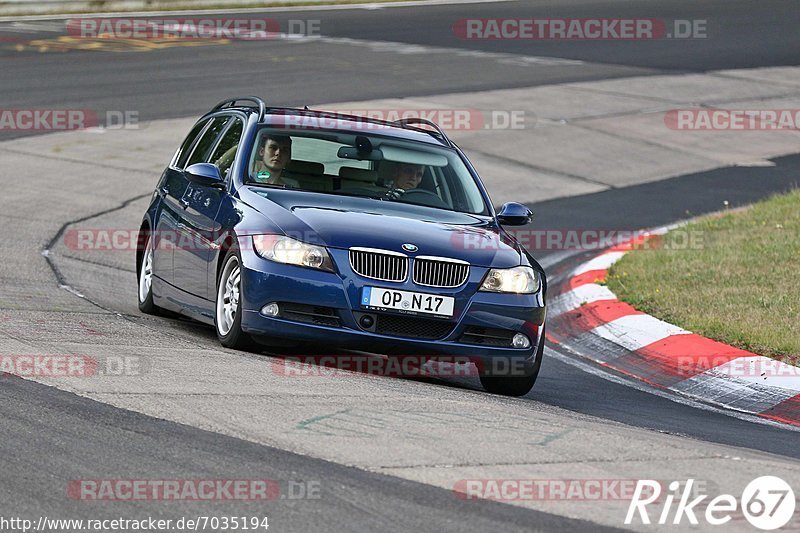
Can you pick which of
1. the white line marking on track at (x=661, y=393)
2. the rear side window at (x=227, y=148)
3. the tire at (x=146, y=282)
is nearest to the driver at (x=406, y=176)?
the rear side window at (x=227, y=148)

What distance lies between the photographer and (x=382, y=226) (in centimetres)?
836

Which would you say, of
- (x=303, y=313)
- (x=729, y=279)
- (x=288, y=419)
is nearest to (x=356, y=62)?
(x=729, y=279)

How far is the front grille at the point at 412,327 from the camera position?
26.5 ft

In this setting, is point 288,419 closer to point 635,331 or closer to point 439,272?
point 439,272

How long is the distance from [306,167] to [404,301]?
1.63m

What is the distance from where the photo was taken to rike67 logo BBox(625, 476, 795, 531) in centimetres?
518

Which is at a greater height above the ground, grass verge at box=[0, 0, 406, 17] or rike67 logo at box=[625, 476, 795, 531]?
rike67 logo at box=[625, 476, 795, 531]

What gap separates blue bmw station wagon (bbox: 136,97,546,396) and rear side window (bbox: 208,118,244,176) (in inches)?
0.7

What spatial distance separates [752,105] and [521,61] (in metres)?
5.42

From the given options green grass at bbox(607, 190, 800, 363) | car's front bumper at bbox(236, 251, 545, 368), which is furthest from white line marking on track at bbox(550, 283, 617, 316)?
car's front bumper at bbox(236, 251, 545, 368)

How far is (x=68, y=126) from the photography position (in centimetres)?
1964

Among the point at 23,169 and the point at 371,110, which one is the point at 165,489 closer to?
the point at 23,169

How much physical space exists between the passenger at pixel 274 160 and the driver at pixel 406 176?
67 cm

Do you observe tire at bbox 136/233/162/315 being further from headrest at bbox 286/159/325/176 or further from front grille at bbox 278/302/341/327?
front grille at bbox 278/302/341/327
